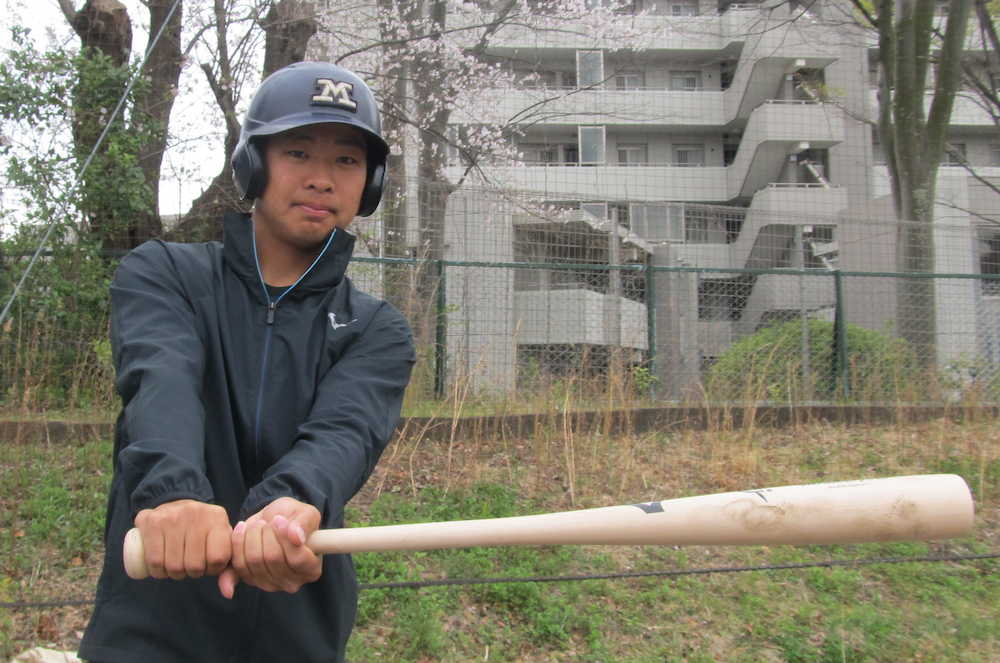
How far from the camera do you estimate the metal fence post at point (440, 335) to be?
764cm

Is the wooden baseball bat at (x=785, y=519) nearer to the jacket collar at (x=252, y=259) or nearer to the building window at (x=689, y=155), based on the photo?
the jacket collar at (x=252, y=259)

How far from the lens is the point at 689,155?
101ft

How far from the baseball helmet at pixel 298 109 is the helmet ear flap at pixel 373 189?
0.12m

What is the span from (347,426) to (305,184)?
60cm

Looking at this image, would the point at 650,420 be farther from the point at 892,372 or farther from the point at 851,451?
the point at 892,372

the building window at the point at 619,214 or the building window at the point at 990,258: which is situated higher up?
the building window at the point at 619,214

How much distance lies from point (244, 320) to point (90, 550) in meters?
3.87

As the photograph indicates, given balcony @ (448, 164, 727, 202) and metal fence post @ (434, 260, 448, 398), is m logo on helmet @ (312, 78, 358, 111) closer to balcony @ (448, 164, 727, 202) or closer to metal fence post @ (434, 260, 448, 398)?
metal fence post @ (434, 260, 448, 398)

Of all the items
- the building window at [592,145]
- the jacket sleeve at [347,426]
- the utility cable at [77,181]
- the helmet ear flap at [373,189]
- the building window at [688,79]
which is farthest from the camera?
the building window at [688,79]

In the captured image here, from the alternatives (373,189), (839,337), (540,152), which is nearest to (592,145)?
(540,152)

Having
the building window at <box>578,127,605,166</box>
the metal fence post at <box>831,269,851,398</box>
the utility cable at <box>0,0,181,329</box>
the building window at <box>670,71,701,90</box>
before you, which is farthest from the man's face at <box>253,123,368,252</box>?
the building window at <box>670,71,701,90</box>

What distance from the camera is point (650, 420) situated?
7.64 meters

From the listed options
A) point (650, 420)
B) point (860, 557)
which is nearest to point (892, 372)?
point (650, 420)

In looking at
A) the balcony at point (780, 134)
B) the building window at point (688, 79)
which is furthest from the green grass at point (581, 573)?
the building window at point (688, 79)
